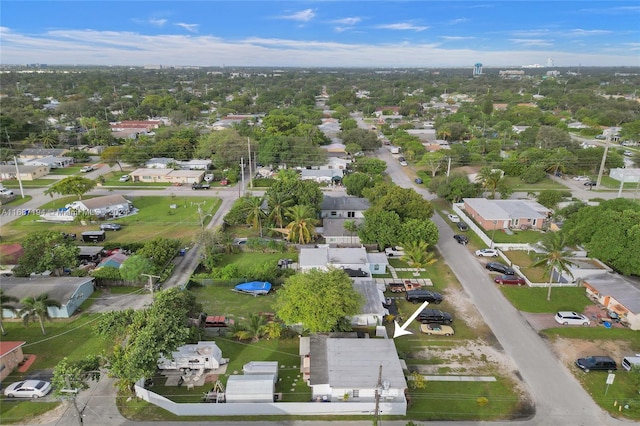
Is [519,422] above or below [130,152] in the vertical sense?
below

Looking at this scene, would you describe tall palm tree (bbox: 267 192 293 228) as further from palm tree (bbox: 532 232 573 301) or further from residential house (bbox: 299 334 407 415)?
palm tree (bbox: 532 232 573 301)

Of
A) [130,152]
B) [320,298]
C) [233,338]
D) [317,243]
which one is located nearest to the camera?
[320,298]

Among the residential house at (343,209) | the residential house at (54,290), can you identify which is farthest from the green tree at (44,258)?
the residential house at (343,209)

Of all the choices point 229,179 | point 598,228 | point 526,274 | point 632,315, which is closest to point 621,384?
point 632,315

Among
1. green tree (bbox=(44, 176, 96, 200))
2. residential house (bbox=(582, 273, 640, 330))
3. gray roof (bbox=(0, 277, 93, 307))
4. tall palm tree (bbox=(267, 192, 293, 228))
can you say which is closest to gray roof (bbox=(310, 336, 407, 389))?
residential house (bbox=(582, 273, 640, 330))

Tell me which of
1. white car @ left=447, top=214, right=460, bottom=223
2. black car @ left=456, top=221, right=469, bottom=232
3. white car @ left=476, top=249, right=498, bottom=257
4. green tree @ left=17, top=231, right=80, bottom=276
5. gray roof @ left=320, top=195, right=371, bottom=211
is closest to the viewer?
green tree @ left=17, top=231, right=80, bottom=276

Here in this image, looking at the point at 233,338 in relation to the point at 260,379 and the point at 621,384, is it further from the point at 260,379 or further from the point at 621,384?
the point at 621,384
